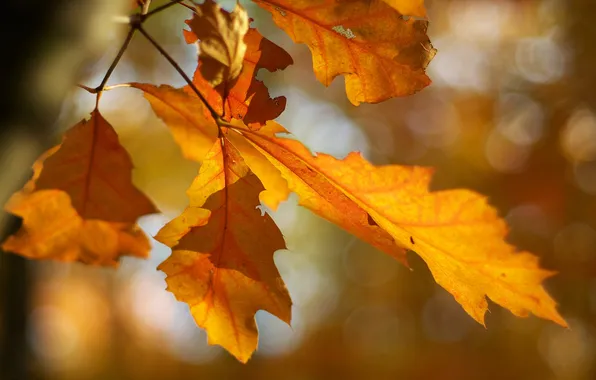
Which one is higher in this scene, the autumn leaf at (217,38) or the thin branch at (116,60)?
the autumn leaf at (217,38)

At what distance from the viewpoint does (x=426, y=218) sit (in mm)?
634

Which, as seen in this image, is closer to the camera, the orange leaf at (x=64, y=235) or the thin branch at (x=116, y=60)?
the thin branch at (x=116, y=60)

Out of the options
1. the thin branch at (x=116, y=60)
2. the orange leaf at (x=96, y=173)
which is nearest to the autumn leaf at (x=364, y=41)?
the thin branch at (x=116, y=60)

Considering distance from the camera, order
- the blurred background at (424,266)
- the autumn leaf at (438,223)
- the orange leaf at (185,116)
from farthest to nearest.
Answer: the blurred background at (424,266), the orange leaf at (185,116), the autumn leaf at (438,223)

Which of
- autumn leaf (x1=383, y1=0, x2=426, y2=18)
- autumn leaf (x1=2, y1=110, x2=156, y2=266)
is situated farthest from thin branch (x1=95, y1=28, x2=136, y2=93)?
autumn leaf (x1=383, y1=0, x2=426, y2=18)

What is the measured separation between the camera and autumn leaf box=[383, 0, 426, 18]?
0.52 meters

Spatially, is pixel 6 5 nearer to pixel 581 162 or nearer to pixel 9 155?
pixel 9 155

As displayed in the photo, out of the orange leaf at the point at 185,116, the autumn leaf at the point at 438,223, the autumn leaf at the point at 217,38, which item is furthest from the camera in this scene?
the orange leaf at the point at 185,116

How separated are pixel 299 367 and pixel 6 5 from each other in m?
6.29

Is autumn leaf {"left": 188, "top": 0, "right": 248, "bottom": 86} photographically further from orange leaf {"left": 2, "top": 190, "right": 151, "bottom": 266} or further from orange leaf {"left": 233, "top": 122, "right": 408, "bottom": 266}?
orange leaf {"left": 2, "top": 190, "right": 151, "bottom": 266}

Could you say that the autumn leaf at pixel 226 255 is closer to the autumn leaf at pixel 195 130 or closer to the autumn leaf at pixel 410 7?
the autumn leaf at pixel 195 130

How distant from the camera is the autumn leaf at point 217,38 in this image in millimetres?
486

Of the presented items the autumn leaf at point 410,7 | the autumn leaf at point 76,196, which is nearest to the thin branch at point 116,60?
the autumn leaf at point 76,196

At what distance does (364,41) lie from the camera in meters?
0.59
